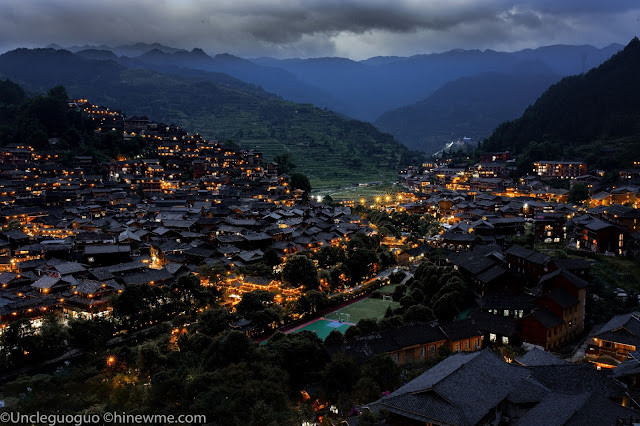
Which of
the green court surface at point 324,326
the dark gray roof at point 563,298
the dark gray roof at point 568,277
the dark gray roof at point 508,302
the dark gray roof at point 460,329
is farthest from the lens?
the green court surface at point 324,326

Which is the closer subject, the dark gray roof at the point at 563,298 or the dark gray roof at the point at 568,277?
the dark gray roof at the point at 563,298

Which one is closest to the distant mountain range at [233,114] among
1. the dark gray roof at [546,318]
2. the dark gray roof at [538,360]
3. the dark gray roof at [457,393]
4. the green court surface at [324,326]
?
the green court surface at [324,326]

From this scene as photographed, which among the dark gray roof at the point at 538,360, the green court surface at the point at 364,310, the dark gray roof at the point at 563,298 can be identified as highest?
the dark gray roof at the point at 563,298

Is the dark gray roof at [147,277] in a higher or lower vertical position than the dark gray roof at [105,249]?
lower

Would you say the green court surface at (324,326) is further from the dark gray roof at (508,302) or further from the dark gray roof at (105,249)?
the dark gray roof at (105,249)

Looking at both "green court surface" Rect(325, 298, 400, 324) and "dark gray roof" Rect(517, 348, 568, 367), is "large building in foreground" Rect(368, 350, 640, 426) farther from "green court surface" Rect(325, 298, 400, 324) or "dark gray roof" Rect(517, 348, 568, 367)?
"green court surface" Rect(325, 298, 400, 324)

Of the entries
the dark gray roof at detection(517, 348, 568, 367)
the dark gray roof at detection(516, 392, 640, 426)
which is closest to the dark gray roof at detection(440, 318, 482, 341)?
the dark gray roof at detection(517, 348, 568, 367)

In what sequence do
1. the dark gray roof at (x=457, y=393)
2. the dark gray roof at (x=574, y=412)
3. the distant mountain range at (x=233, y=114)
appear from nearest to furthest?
1. the dark gray roof at (x=574, y=412)
2. the dark gray roof at (x=457, y=393)
3. the distant mountain range at (x=233, y=114)

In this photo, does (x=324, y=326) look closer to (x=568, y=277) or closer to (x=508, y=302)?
(x=508, y=302)

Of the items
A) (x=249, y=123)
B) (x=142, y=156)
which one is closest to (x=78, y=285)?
(x=142, y=156)
